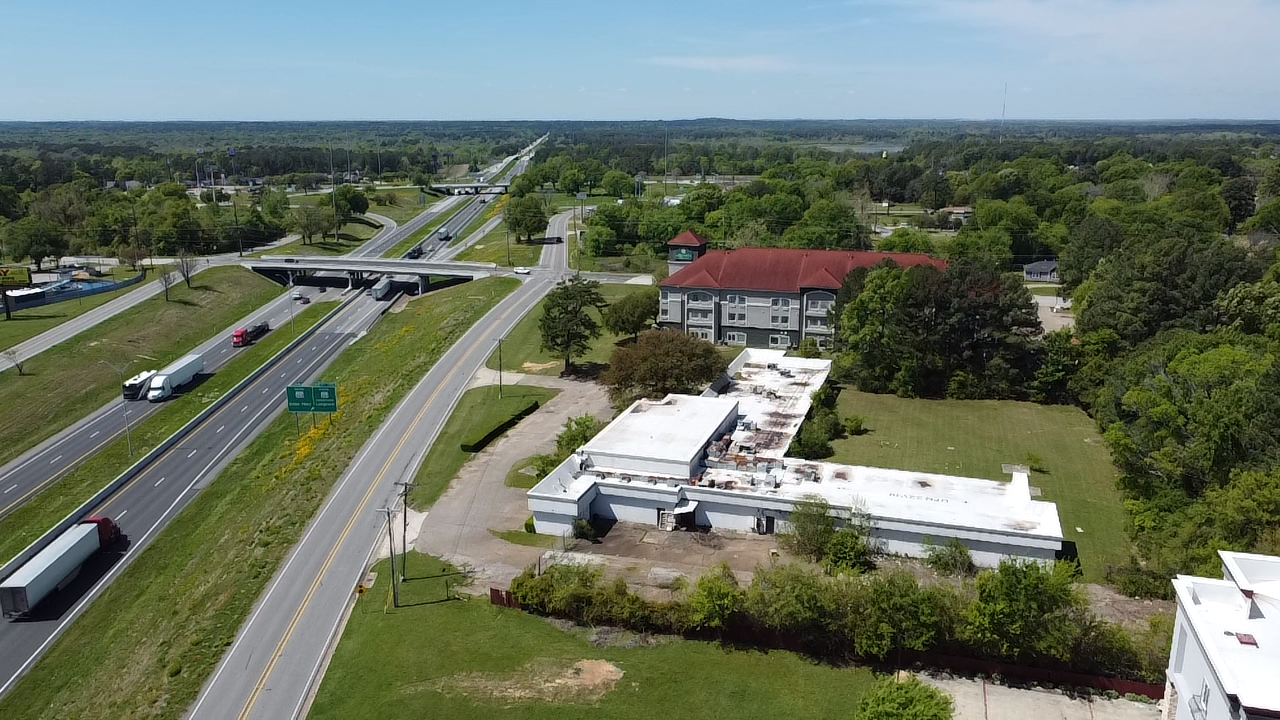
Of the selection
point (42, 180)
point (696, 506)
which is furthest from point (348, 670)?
point (42, 180)

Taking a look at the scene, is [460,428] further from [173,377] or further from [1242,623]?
[1242,623]

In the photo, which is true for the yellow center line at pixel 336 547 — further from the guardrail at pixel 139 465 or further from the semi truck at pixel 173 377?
the semi truck at pixel 173 377

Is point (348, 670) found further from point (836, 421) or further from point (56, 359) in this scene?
point (56, 359)

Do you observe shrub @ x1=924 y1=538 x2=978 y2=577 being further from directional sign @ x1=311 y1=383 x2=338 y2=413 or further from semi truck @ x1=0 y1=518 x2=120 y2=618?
semi truck @ x1=0 y1=518 x2=120 y2=618

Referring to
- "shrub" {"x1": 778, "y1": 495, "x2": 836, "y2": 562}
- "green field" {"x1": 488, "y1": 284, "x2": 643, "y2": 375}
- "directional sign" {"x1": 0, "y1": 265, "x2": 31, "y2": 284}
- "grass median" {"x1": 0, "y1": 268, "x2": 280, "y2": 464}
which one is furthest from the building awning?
"directional sign" {"x1": 0, "y1": 265, "x2": 31, "y2": 284}

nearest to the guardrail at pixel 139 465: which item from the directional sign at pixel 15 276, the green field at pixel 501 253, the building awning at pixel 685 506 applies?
the green field at pixel 501 253

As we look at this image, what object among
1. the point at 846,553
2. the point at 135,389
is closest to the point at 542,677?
the point at 846,553

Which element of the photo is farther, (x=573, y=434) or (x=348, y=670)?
(x=573, y=434)
